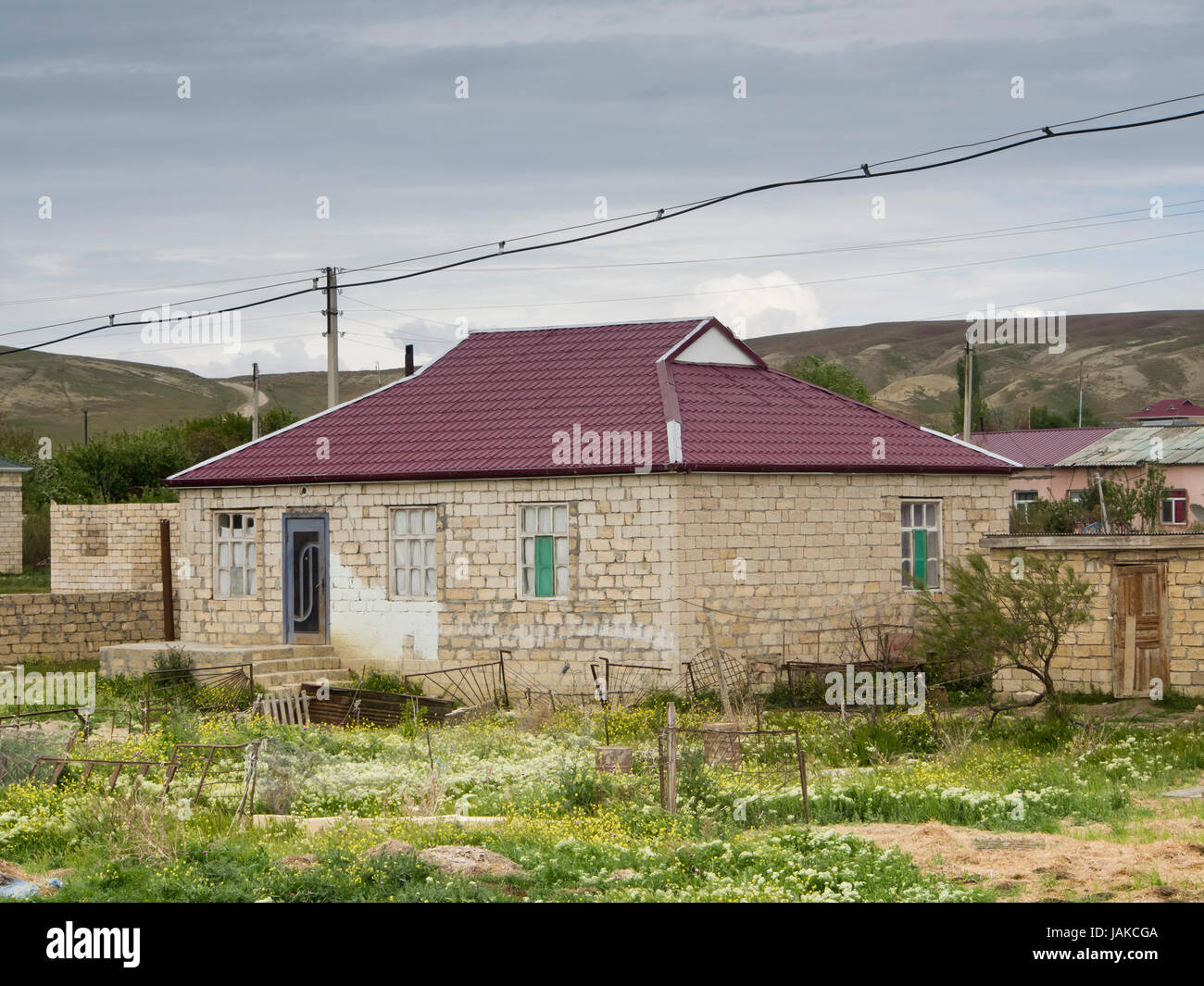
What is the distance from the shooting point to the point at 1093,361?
167 meters

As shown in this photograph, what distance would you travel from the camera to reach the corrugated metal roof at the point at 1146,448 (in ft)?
173

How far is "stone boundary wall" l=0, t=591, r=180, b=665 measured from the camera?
25031mm

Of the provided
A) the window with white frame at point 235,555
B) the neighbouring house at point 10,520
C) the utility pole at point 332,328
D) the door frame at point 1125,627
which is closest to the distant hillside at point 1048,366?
the neighbouring house at point 10,520

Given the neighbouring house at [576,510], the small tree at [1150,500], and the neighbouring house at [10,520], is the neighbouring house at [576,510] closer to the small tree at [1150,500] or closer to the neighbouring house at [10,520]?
the small tree at [1150,500]

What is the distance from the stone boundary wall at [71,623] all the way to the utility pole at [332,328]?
5.37 metres

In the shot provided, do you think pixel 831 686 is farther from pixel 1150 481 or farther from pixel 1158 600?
pixel 1150 481

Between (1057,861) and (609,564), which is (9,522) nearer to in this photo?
(609,564)

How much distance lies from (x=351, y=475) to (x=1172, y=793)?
13426 mm

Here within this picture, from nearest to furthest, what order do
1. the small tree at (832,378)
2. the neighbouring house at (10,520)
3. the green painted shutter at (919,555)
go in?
1. the green painted shutter at (919,555)
2. the neighbouring house at (10,520)
3. the small tree at (832,378)

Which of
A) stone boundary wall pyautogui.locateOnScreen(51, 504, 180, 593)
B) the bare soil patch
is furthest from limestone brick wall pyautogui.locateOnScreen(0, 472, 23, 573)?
the bare soil patch

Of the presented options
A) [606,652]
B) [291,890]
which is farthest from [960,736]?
[291,890]

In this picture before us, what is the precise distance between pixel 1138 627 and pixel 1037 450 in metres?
46.8

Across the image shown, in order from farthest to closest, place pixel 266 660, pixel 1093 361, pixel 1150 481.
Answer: pixel 1093 361, pixel 1150 481, pixel 266 660

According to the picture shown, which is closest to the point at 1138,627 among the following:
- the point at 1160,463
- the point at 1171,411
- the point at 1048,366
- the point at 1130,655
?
the point at 1130,655
